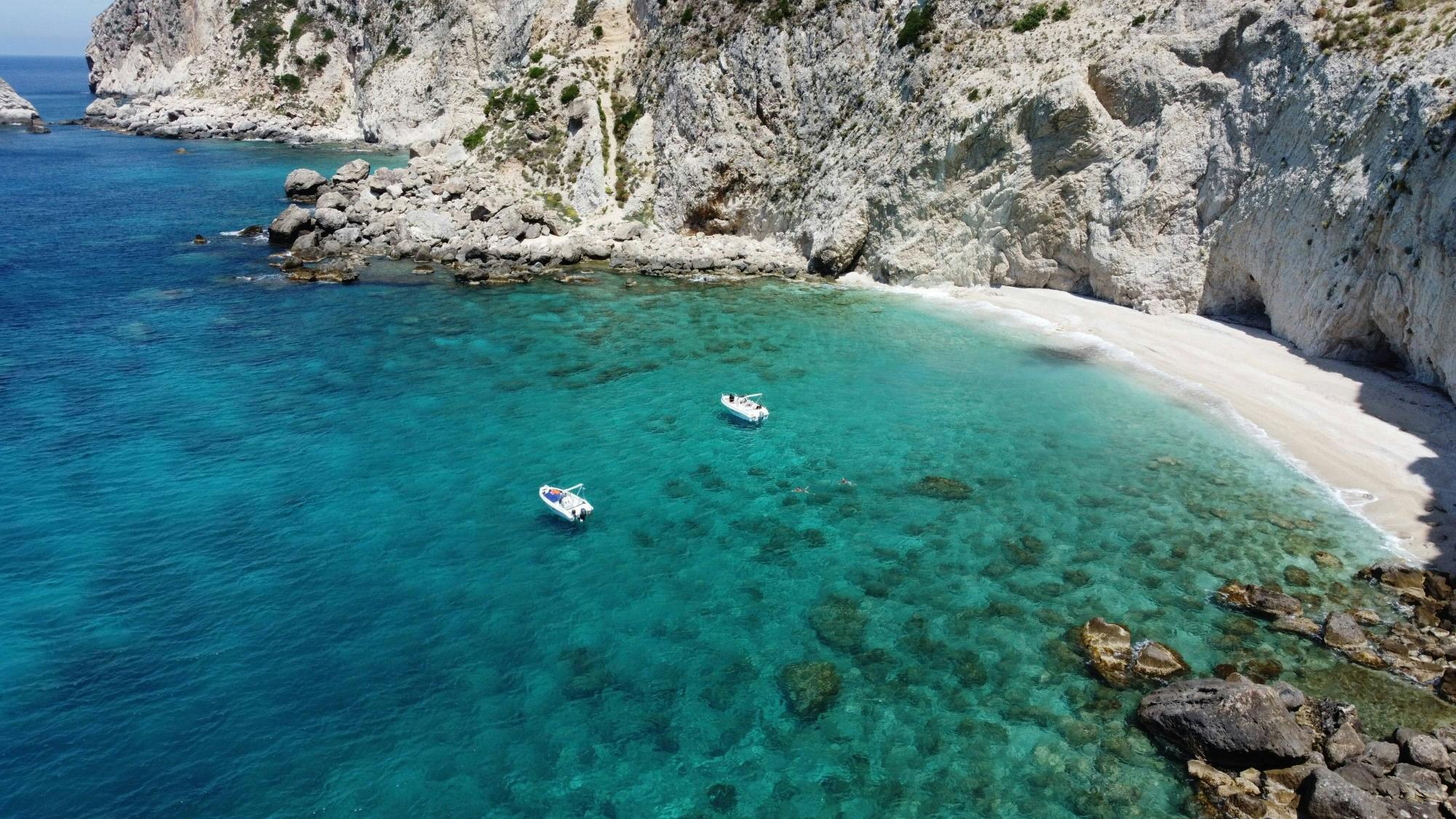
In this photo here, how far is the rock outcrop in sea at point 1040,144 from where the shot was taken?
3516cm

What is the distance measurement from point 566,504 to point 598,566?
297 centimetres

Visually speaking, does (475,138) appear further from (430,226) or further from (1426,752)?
(1426,752)

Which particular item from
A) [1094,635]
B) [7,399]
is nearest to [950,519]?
[1094,635]

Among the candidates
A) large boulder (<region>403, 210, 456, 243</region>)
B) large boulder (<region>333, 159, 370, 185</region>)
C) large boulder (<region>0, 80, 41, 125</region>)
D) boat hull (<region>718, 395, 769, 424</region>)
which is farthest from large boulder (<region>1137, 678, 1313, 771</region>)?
large boulder (<region>0, 80, 41, 125</region>)

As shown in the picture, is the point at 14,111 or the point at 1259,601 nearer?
the point at 1259,601

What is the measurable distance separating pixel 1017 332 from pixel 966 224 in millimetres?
10277

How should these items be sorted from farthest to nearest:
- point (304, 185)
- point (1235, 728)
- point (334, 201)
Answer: point (304, 185) < point (334, 201) < point (1235, 728)

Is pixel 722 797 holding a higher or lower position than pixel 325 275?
lower

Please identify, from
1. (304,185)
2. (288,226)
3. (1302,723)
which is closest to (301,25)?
(304,185)

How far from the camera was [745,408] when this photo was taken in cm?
3594

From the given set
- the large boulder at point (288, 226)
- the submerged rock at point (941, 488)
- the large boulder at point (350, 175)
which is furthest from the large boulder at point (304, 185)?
the submerged rock at point (941, 488)

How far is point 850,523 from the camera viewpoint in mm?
28406

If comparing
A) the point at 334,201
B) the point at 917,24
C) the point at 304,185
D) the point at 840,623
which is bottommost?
the point at 840,623

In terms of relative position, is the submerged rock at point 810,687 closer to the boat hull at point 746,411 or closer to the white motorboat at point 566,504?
the white motorboat at point 566,504
